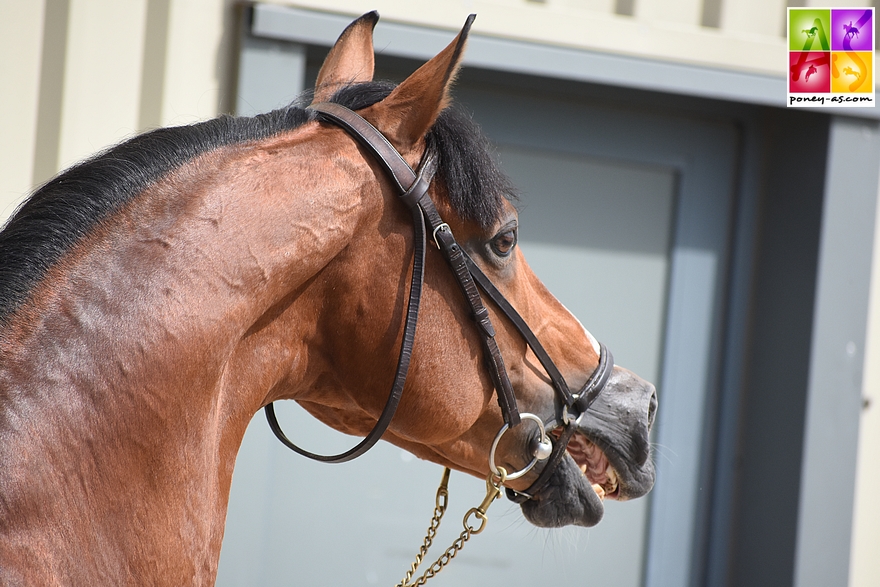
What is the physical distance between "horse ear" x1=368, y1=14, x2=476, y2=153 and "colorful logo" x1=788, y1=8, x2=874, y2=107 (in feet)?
7.14

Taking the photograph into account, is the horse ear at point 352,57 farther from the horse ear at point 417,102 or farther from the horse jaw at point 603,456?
the horse jaw at point 603,456

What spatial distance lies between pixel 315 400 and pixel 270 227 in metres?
0.36

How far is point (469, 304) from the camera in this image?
1.17 m

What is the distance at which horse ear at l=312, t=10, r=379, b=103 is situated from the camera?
1401 millimetres

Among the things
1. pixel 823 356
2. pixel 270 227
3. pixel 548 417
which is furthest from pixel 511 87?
pixel 270 227

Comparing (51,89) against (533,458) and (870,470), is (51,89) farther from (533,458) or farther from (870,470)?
(870,470)

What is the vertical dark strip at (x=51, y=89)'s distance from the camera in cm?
227

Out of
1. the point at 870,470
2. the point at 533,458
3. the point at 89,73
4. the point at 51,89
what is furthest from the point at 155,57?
the point at 870,470

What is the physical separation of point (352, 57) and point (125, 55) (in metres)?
1.24

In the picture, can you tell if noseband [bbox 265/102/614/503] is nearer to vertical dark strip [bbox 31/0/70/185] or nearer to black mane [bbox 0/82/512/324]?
black mane [bbox 0/82/512/324]

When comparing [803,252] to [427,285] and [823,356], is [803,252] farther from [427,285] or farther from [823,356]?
[427,285]

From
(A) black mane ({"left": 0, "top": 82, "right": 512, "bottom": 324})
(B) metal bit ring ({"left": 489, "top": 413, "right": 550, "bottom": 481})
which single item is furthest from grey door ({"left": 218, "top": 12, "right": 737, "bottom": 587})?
(A) black mane ({"left": 0, "top": 82, "right": 512, "bottom": 324})

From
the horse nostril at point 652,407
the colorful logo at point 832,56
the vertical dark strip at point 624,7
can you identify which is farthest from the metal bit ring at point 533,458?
the colorful logo at point 832,56

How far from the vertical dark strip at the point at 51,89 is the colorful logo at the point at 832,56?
256 centimetres
